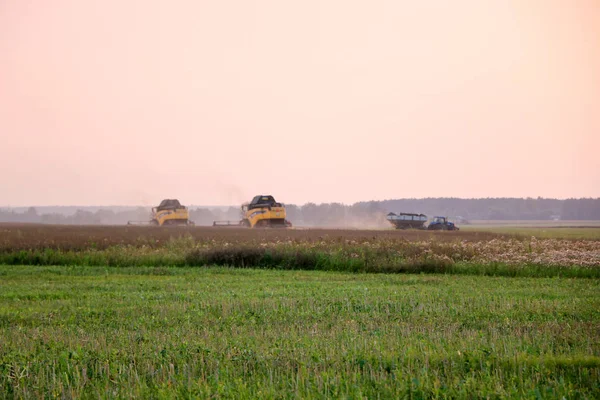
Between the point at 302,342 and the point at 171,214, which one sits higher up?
the point at 171,214

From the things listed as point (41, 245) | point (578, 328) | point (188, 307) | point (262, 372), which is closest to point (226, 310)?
point (188, 307)

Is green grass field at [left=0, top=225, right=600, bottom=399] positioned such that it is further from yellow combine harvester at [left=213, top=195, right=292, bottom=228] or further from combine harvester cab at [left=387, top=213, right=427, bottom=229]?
combine harvester cab at [left=387, top=213, right=427, bottom=229]

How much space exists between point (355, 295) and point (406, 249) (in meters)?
12.7

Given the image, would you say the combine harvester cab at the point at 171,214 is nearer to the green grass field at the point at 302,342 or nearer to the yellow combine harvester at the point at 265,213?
the yellow combine harvester at the point at 265,213

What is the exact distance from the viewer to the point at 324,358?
9578 millimetres

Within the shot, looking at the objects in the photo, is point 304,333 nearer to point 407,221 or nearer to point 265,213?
point 265,213

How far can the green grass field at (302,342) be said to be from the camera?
27.3 ft

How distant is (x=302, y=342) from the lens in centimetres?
1073

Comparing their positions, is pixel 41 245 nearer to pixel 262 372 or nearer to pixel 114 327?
pixel 114 327

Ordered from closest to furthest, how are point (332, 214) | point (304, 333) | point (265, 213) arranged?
point (304, 333), point (265, 213), point (332, 214)

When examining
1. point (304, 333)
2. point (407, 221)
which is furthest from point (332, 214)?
point (304, 333)

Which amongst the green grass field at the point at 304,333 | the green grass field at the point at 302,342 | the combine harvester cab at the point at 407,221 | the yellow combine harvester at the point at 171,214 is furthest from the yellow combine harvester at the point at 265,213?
the green grass field at the point at 302,342

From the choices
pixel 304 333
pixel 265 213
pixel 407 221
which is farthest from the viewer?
pixel 407 221

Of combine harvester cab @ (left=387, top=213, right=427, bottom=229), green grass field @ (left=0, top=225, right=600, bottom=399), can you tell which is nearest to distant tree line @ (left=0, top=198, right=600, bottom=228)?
combine harvester cab @ (left=387, top=213, right=427, bottom=229)
